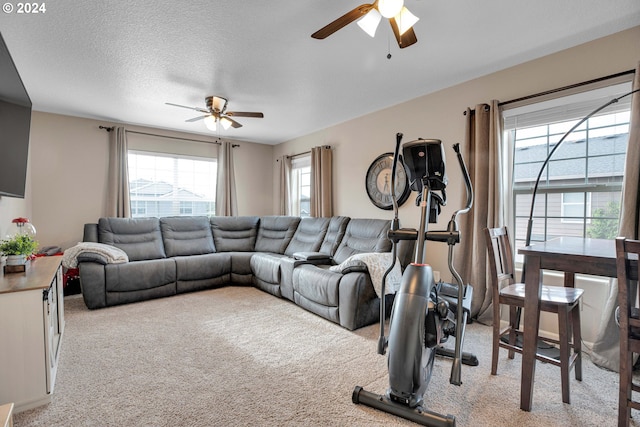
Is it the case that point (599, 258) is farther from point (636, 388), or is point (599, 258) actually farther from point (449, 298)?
point (449, 298)

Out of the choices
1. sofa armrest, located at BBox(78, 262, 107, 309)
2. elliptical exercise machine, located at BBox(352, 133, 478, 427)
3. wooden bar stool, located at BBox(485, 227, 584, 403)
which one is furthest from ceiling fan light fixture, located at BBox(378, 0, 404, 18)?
sofa armrest, located at BBox(78, 262, 107, 309)

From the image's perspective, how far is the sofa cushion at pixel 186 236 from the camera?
4441 mm

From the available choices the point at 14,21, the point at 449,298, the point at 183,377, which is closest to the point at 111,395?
the point at 183,377

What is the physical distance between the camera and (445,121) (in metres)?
3.28

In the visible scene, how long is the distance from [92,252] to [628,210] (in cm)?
483

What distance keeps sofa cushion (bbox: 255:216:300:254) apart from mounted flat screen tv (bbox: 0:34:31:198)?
2897 millimetres

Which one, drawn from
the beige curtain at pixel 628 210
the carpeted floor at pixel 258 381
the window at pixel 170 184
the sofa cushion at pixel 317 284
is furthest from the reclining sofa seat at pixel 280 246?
the beige curtain at pixel 628 210

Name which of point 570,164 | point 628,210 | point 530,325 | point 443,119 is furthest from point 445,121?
point 530,325

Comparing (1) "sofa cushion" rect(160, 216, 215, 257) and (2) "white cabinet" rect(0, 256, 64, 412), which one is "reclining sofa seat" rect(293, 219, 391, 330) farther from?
(2) "white cabinet" rect(0, 256, 64, 412)

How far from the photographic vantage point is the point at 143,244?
13.7ft

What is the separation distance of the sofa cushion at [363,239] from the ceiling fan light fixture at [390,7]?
218cm

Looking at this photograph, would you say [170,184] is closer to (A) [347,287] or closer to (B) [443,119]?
(A) [347,287]

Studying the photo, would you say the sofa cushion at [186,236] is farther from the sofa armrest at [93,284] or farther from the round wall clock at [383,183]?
the round wall clock at [383,183]

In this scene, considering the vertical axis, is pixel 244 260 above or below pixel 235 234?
below
